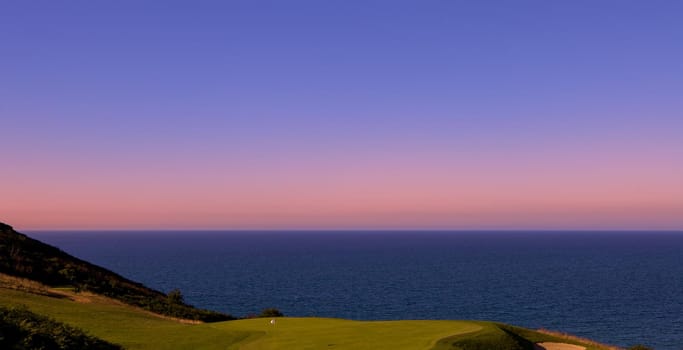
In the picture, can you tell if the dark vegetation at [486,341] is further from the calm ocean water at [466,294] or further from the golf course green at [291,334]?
the calm ocean water at [466,294]

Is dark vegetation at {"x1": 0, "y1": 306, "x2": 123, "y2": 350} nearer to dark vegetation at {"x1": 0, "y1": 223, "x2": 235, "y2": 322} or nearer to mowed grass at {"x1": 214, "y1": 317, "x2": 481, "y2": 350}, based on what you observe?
mowed grass at {"x1": 214, "y1": 317, "x2": 481, "y2": 350}

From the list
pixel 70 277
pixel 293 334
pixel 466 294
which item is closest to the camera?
pixel 293 334

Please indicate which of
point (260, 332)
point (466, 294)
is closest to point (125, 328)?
point (260, 332)

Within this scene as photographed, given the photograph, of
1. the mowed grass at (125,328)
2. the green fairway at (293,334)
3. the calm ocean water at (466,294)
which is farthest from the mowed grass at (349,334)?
the calm ocean water at (466,294)

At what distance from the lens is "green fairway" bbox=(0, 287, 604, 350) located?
2000cm

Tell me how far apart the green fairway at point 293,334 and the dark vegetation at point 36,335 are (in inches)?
126

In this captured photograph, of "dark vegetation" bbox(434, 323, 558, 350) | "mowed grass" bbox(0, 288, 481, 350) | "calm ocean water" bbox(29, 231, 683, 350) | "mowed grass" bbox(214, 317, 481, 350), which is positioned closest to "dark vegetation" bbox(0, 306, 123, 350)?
"mowed grass" bbox(0, 288, 481, 350)

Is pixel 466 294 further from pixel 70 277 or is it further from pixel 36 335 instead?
pixel 36 335

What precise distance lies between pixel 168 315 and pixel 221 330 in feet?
52.3

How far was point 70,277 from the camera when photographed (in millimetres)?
46469

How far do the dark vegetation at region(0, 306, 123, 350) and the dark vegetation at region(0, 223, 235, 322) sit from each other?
2136 cm

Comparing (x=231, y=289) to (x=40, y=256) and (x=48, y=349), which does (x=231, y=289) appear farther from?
(x=48, y=349)

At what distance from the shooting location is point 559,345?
1051 inches

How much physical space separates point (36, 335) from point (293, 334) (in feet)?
34.3
